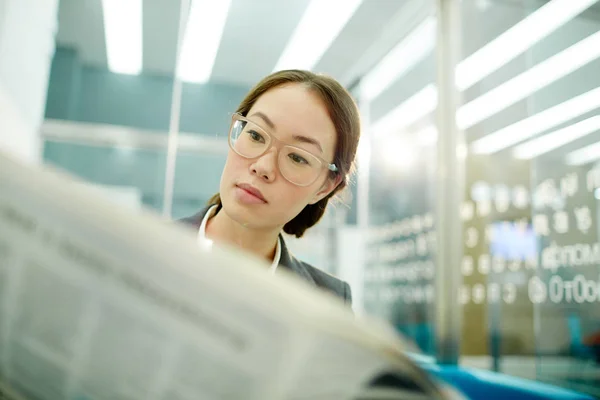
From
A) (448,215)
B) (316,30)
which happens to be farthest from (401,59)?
(448,215)

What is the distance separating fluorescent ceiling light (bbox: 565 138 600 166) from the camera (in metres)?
1.74

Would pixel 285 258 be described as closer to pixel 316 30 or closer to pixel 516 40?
pixel 516 40

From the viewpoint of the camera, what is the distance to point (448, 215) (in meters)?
2.68

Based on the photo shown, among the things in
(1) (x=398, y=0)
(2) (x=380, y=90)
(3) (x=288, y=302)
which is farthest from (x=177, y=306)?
(2) (x=380, y=90)

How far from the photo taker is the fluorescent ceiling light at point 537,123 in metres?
1.83

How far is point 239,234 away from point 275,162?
0.19 metres

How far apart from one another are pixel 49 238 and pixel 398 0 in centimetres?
356

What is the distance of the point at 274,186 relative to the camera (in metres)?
0.87

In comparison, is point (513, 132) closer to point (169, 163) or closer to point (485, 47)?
point (485, 47)

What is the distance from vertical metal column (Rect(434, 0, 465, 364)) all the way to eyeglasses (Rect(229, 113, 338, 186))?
194 cm

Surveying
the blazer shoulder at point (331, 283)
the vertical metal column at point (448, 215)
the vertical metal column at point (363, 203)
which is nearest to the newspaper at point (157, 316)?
the blazer shoulder at point (331, 283)

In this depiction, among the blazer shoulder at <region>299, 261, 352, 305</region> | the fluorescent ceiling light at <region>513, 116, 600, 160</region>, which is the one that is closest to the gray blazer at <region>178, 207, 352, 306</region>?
the blazer shoulder at <region>299, 261, 352, 305</region>

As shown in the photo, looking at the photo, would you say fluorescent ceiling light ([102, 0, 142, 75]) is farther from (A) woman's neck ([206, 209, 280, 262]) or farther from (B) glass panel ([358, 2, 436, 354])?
(A) woman's neck ([206, 209, 280, 262])

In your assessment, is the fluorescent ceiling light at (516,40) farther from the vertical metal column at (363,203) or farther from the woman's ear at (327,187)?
the vertical metal column at (363,203)
